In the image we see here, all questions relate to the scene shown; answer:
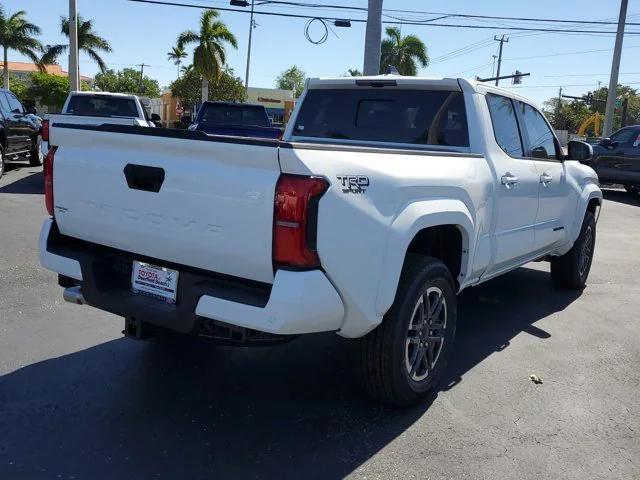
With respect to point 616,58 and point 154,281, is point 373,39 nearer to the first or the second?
point 154,281

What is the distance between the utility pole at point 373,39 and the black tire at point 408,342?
10.4 metres

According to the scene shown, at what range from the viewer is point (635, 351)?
195 inches

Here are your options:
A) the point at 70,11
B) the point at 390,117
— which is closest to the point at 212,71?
the point at 70,11

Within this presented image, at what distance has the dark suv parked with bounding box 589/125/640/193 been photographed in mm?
15875

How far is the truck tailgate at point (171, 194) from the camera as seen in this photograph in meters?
2.82

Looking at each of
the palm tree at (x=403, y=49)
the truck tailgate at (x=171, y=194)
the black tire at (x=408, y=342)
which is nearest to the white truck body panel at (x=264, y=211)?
the truck tailgate at (x=171, y=194)

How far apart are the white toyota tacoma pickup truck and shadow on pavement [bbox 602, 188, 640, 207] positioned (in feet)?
43.6

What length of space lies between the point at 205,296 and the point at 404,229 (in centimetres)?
105

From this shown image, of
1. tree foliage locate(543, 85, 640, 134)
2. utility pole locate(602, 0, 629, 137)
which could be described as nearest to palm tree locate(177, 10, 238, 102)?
utility pole locate(602, 0, 629, 137)

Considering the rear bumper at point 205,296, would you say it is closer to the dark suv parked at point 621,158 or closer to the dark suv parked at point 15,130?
the dark suv parked at point 15,130

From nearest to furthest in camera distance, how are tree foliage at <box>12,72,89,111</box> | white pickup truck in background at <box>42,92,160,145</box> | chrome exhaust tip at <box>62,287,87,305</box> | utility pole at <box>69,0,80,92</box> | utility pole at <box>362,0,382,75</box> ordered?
chrome exhaust tip at <box>62,287,87,305</box> < utility pole at <box>362,0,382,75</box> < white pickup truck in background at <box>42,92,160,145</box> < utility pole at <box>69,0,80,92</box> < tree foliage at <box>12,72,89,111</box>

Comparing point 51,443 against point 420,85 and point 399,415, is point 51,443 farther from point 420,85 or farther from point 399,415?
point 420,85

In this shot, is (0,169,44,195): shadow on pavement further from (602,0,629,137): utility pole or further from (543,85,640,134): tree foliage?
(543,85,640,134): tree foliage

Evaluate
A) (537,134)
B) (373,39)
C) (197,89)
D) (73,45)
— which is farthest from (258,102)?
(537,134)
